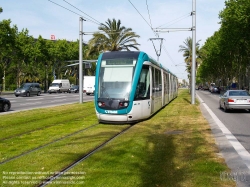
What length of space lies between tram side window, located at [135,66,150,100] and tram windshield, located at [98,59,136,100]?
44 centimetres

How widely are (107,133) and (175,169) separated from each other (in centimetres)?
496

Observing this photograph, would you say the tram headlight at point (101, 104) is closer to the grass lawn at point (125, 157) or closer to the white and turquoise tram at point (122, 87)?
the white and turquoise tram at point (122, 87)

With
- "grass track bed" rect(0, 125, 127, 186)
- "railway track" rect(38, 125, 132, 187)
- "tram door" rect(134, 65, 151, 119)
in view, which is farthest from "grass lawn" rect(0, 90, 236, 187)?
"tram door" rect(134, 65, 151, 119)

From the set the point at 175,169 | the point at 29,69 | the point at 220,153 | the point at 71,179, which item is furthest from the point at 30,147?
the point at 29,69

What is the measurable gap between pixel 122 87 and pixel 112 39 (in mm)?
23683

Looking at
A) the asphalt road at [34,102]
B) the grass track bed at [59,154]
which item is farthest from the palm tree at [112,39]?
the grass track bed at [59,154]

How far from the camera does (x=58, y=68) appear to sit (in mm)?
78250

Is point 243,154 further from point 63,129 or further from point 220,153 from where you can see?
point 63,129

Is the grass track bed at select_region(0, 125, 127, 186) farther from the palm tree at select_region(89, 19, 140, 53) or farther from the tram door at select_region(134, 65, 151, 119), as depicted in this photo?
the palm tree at select_region(89, 19, 140, 53)

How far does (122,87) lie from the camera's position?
12859mm

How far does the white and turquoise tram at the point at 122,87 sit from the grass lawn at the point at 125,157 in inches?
41.2

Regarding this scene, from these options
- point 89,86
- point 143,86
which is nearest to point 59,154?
point 143,86

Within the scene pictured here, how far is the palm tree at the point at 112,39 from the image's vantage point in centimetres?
3550

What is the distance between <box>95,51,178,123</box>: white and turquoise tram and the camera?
1271cm
